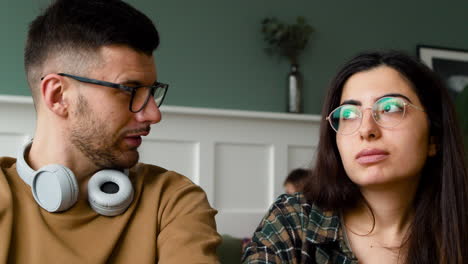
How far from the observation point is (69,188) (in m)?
1.13

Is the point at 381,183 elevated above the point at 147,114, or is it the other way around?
the point at 147,114

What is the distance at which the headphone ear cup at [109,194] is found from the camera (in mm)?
1156

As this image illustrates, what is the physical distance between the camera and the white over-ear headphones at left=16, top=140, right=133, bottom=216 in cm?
112

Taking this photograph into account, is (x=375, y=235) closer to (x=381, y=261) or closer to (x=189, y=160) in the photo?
(x=381, y=261)

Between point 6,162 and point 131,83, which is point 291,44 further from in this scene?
point 6,162

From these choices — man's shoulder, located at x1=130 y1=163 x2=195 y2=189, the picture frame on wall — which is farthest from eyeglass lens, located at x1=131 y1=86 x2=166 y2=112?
the picture frame on wall

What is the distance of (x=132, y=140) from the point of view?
128 cm

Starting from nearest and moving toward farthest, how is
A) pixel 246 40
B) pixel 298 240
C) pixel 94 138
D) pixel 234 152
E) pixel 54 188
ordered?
pixel 54 188, pixel 94 138, pixel 298 240, pixel 234 152, pixel 246 40

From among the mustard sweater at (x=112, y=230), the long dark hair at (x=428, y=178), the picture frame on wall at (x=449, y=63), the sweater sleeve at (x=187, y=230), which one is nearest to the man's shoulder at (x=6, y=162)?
the mustard sweater at (x=112, y=230)

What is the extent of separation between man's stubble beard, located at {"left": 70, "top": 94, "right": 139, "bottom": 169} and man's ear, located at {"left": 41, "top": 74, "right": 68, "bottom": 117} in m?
0.03

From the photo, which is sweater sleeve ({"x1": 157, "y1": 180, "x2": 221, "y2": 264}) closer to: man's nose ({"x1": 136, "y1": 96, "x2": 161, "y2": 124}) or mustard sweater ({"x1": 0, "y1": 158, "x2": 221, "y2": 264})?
mustard sweater ({"x1": 0, "y1": 158, "x2": 221, "y2": 264})

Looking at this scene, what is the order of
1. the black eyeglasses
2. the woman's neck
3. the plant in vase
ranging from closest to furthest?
the black eyeglasses → the woman's neck → the plant in vase

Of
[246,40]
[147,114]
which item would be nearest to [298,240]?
[147,114]

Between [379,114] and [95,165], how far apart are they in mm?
698
